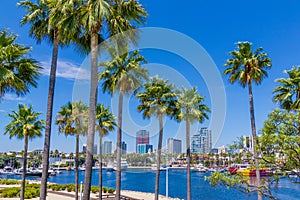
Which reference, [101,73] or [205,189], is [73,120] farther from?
[205,189]

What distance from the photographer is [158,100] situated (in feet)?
71.9

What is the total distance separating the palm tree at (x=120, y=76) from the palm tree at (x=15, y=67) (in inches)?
249

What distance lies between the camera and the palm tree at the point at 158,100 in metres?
21.8

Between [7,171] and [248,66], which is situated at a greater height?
[248,66]

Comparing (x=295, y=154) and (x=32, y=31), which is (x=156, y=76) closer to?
(x=32, y=31)

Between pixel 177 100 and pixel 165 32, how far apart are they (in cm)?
763

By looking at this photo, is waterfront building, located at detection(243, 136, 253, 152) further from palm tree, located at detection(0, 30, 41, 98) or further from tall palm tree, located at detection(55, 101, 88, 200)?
tall palm tree, located at detection(55, 101, 88, 200)

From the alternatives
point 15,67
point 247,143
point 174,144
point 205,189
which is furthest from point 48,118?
point 205,189

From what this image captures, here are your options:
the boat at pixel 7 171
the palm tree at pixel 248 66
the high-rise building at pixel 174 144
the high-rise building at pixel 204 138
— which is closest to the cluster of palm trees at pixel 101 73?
the palm tree at pixel 248 66

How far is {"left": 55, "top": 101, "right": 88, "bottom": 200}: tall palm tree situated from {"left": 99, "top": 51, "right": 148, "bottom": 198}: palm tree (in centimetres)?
719

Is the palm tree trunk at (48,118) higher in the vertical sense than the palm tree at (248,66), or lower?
lower

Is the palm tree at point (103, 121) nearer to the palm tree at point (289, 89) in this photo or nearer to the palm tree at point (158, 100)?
the palm tree at point (158, 100)

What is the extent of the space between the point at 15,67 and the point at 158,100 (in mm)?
12225

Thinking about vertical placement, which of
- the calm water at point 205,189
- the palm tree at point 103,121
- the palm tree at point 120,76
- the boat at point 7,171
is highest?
the palm tree at point 120,76
